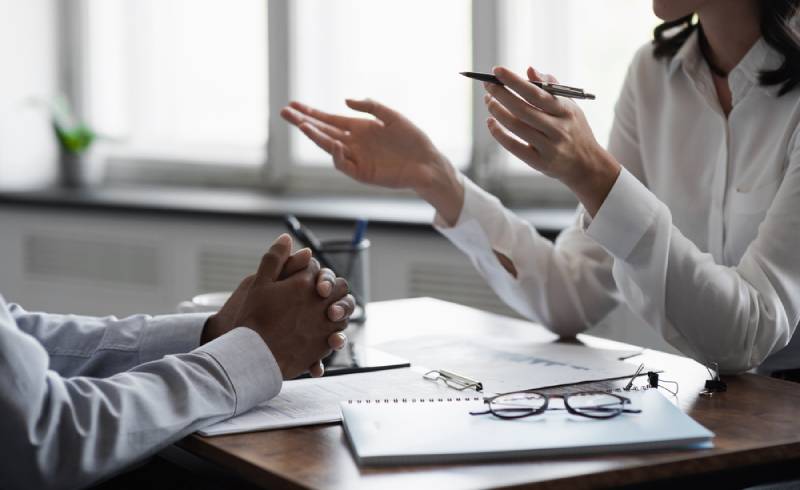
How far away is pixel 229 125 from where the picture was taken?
3883mm

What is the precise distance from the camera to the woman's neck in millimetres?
1721

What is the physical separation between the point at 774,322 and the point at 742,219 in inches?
9.9

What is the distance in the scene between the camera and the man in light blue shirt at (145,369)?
103 centimetres

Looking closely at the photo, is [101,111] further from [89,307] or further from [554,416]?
[554,416]

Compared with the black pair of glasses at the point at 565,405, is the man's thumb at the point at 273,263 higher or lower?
higher

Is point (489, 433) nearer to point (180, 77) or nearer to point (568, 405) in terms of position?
point (568, 405)

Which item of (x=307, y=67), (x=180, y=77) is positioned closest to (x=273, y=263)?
(x=307, y=67)

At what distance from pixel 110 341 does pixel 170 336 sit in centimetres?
7

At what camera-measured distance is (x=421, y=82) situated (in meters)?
3.41

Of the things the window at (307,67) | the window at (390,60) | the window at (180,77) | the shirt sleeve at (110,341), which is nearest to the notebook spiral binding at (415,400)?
the shirt sleeve at (110,341)

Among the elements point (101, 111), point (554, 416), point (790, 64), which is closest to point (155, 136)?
point (101, 111)

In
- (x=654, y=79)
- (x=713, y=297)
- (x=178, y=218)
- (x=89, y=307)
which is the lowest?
(x=89, y=307)

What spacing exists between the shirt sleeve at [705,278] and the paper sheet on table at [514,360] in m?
0.10

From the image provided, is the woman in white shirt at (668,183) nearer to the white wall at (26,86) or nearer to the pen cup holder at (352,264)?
the pen cup holder at (352,264)
